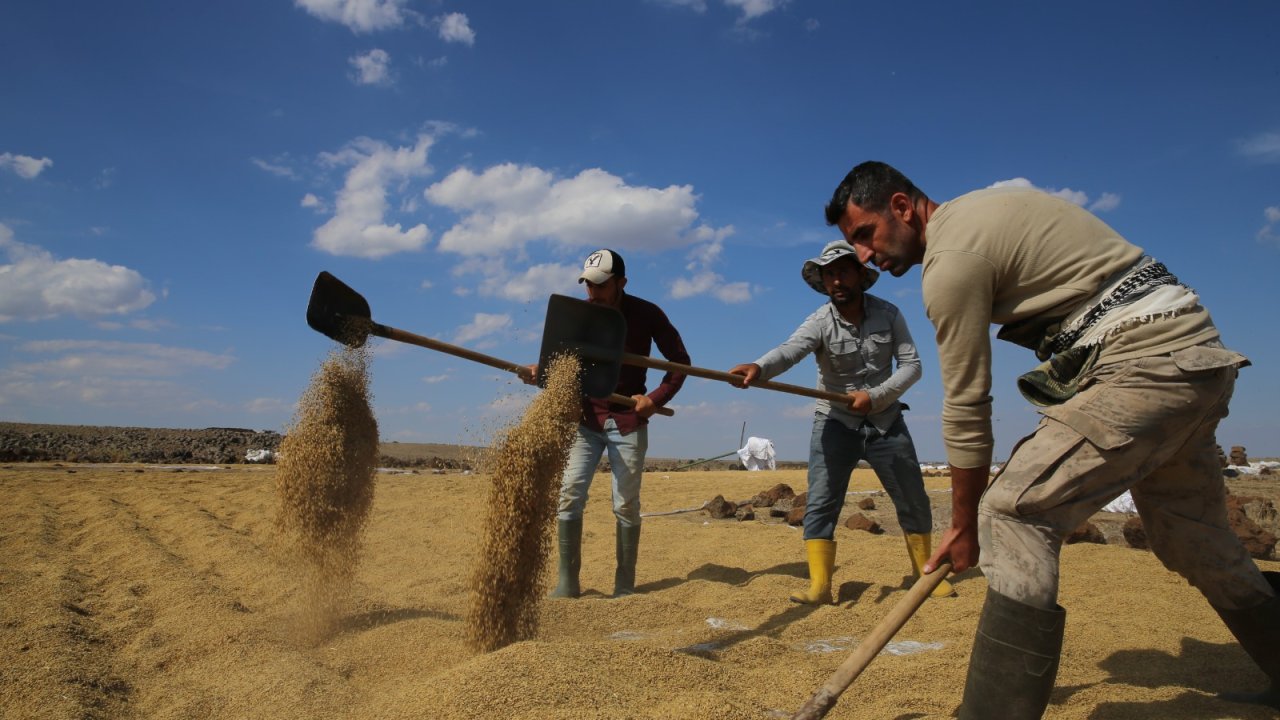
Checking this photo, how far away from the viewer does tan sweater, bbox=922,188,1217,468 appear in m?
2.05

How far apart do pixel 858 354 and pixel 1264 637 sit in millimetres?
2138

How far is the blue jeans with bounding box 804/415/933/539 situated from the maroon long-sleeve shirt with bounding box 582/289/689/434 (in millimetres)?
825

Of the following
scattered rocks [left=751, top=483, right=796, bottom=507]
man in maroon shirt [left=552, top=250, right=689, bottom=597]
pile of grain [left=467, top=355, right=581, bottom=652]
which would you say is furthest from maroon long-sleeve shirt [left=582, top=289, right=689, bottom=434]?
scattered rocks [left=751, top=483, right=796, bottom=507]

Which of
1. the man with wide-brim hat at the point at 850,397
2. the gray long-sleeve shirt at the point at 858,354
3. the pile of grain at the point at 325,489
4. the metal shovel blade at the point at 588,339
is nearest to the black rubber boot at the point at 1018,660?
the metal shovel blade at the point at 588,339

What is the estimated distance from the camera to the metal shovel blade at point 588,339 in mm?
3373

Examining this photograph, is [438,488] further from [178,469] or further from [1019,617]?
[1019,617]

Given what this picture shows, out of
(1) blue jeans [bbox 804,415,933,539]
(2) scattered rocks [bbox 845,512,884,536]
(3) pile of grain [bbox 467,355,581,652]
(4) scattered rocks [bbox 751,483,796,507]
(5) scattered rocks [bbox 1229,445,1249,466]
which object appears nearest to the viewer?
(3) pile of grain [bbox 467,355,581,652]

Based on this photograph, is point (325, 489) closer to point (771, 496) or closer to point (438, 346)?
point (438, 346)

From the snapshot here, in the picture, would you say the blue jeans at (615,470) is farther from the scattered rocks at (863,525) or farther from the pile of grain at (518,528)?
the scattered rocks at (863,525)

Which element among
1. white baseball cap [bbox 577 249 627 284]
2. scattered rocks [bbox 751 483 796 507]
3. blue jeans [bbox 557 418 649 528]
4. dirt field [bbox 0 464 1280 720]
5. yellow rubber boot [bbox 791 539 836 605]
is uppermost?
white baseball cap [bbox 577 249 627 284]

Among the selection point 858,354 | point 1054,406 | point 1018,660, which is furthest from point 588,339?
point 1018,660

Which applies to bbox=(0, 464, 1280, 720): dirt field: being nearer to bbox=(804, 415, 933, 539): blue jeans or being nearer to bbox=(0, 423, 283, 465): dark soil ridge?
bbox=(804, 415, 933, 539): blue jeans

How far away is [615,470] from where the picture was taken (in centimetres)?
421

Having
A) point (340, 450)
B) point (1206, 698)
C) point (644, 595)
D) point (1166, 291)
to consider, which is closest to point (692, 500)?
point (644, 595)
